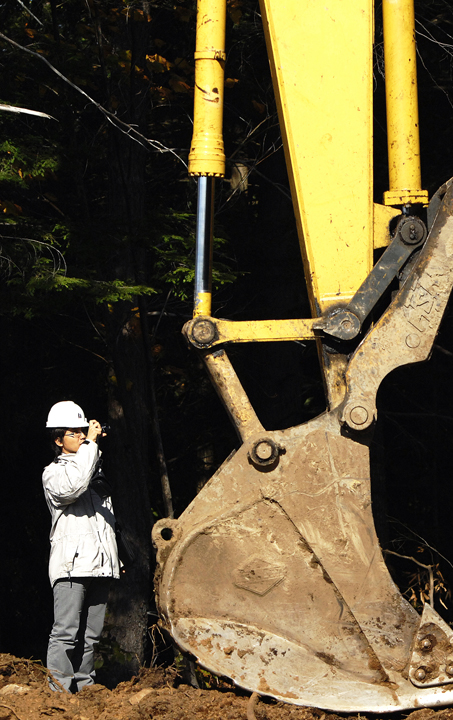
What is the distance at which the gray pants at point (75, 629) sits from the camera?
4293mm

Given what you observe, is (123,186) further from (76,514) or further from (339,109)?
(339,109)

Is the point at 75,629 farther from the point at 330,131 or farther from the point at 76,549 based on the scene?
the point at 330,131

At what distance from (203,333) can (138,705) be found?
1.81 metres

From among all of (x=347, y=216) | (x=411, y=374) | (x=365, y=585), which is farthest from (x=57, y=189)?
(x=365, y=585)

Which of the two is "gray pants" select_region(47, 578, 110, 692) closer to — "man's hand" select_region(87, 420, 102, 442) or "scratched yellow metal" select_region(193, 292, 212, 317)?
"man's hand" select_region(87, 420, 102, 442)

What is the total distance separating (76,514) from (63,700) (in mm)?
1030

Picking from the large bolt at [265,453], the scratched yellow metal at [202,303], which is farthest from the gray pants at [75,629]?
the scratched yellow metal at [202,303]

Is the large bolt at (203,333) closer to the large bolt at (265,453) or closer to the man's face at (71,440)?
the large bolt at (265,453)

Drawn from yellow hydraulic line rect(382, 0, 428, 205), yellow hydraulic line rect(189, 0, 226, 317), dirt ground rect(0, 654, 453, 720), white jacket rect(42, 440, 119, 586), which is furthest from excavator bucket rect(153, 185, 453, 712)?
white jacket rect(42, 440, 119, 586)

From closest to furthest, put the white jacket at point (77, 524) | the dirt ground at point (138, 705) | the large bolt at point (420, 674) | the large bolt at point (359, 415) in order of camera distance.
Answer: the large bolt at point (420, 674)
the large bolt at point (359, 415)
the dirt ground at point (138, 705)
the white jacket at point (77, 524)

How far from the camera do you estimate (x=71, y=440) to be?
4477mm

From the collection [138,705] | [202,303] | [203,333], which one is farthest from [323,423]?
[138,705]

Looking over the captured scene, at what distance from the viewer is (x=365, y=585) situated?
9.70 ft

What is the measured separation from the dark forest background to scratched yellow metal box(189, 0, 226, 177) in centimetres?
318
